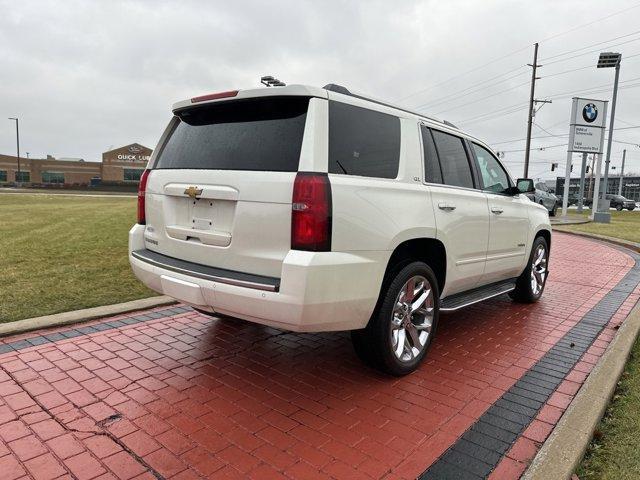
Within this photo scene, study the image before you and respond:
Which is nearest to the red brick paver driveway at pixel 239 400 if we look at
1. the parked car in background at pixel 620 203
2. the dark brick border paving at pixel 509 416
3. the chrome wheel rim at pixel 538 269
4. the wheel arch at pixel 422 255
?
the dark brick border paving at pixel 509 416

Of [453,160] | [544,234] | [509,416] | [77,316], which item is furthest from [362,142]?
[544,234]

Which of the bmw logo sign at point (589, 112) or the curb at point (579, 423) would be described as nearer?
the curb at point (579, 423)

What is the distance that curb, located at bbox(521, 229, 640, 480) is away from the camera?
8.52 ft

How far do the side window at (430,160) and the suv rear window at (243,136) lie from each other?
1.29 m

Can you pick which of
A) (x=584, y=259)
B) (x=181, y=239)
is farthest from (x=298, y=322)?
(x=584, y=259)

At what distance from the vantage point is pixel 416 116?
4012 mm

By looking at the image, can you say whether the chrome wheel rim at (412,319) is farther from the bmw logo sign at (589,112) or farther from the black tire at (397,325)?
the bmw logo sign at (589,112)

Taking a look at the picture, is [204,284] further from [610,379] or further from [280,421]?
[610,379]

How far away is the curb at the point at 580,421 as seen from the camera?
2.60m

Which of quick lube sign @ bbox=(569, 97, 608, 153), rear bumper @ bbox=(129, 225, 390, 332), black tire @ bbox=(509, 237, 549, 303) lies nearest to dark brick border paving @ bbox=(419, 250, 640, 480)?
black tire @ bbox=(509, 237, 549, 303)

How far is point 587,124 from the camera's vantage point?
80.0 ft

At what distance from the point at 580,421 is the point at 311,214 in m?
2.12

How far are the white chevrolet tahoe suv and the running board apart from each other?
0.02 m

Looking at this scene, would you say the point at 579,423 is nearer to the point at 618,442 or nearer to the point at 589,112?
the point at 618,442
